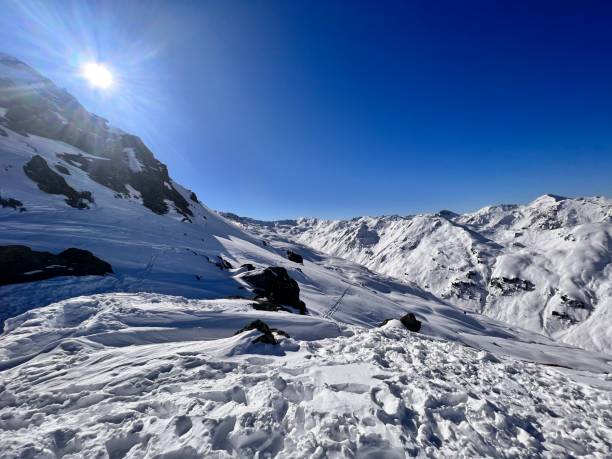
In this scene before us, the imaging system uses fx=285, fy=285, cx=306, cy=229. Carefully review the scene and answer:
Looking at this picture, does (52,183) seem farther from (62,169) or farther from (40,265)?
(40,265)

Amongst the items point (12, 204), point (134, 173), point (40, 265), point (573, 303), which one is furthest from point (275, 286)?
point (573, 303)

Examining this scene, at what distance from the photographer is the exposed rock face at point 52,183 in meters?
37.3

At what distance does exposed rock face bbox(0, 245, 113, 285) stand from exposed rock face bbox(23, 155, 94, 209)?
67.4 ft

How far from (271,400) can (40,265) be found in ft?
63.9

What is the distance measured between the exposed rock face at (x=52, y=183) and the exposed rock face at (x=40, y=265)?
2053 cm

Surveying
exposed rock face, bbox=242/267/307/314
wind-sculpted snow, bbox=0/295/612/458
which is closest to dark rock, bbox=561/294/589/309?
exposed rock face, bbox=242/267/307/314

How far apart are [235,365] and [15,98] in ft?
307

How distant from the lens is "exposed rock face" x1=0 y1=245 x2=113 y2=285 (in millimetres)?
16406

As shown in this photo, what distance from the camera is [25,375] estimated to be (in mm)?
7695

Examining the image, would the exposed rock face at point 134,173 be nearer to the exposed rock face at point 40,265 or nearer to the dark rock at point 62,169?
the dark rock at point 62,169

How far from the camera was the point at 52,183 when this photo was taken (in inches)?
1544

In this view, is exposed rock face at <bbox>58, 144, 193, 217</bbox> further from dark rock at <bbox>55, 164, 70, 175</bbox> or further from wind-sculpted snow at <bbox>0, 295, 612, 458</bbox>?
wind-sculpted snow at <bbox>0, 295, 612, 458</bbox>

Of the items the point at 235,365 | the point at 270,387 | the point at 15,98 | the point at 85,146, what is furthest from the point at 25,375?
the point at 15,98

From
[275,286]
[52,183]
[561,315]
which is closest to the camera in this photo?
[275,286]
